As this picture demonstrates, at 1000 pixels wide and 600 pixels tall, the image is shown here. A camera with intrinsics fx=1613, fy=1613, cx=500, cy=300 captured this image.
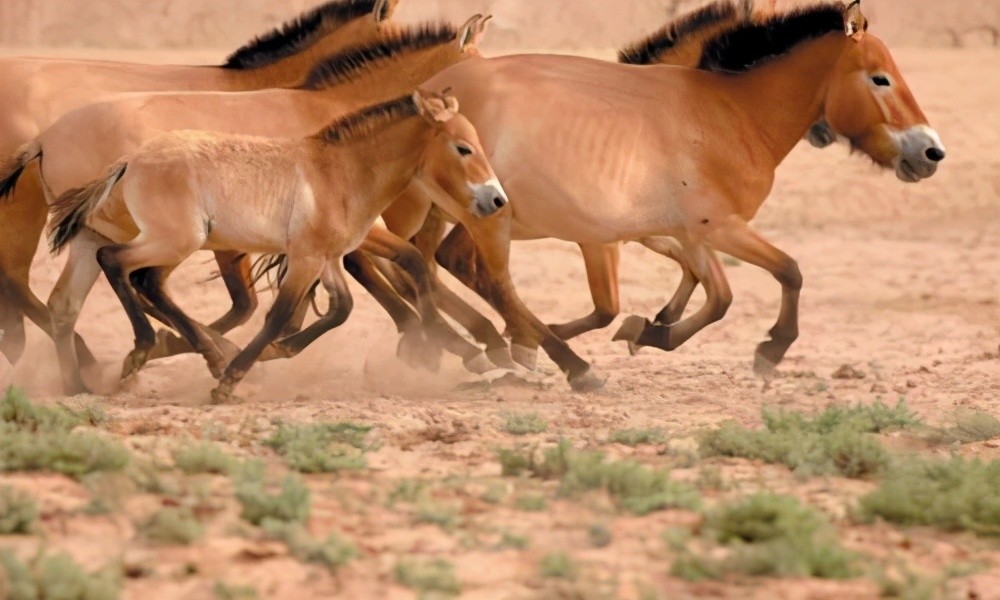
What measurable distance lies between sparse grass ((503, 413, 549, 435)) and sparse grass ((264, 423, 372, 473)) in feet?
2.29

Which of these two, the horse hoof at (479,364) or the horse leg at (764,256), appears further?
the horse hoof at (479,364)

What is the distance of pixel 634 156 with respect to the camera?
850 centimetres

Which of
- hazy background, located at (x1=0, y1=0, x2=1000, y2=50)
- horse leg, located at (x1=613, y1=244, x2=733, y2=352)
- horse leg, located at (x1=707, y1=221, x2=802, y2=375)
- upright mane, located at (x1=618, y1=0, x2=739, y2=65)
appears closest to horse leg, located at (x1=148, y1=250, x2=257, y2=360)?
horse leg, located at (x1=613, y1=244, x2=733, y2=352)

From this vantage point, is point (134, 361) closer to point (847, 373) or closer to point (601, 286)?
point (601, 286)

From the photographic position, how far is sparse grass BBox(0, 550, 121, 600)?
4047 mm

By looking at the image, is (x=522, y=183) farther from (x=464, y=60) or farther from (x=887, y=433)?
(x=887, y=433)

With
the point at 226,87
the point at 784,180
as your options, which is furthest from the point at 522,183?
the point at 784,180

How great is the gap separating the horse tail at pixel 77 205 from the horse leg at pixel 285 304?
912 mm

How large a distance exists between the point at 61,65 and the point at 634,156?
3241 mm

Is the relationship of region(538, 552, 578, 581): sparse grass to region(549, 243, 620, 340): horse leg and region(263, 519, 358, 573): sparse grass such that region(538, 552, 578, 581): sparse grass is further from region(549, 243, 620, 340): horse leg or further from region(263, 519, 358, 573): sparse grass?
region(549, 243, 620, 340): horse leg

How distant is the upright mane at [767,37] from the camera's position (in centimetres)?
899

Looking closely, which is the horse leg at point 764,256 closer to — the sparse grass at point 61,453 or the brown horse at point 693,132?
the brown horse at point 693,132

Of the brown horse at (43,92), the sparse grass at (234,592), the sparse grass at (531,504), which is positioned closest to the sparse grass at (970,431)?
the sparse grass at (531,504)

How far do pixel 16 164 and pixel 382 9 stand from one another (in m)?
2.69
